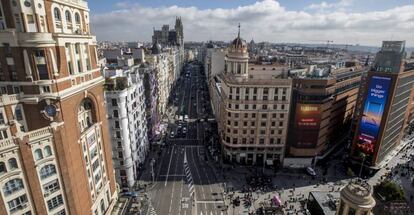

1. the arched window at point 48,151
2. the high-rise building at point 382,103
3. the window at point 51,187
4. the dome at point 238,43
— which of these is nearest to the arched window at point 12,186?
the window at point 51,187

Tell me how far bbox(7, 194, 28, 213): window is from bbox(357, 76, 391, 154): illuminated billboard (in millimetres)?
99339

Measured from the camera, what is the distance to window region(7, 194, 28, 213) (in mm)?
33469

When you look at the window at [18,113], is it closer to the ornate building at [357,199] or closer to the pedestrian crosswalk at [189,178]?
the ornate building at [357,199]

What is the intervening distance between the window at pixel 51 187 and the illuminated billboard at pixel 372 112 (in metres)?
95.2

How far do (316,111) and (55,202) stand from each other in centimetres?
8183

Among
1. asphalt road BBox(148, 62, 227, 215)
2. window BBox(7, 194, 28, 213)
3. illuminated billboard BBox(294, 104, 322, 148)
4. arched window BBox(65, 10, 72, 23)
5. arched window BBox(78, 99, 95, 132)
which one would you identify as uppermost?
arched window BBox(65, 10, 72, 23)

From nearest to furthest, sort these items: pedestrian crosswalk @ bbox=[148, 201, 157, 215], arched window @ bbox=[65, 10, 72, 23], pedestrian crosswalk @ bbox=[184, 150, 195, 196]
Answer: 1. arched window @ bbox=[65, 10, 72, 23]
2. pedestrian crosswalk @ bbox=[148, 201, 157, 215]
3. pedestrian crosswalk @ bbox=[184, 150, 195, 196]

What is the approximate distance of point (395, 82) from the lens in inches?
3103

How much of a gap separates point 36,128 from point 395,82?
98.2m

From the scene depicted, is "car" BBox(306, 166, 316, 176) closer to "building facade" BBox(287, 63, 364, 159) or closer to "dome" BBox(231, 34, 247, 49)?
"building facade" BBox(287, 63, 364, 159)

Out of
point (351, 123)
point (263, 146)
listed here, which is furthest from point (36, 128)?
point (351, 123)

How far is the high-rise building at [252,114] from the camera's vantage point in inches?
3474

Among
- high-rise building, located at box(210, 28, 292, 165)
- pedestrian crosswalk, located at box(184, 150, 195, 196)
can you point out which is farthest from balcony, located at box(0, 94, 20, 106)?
high-rise building, located at box(210, 28, 292, 165)

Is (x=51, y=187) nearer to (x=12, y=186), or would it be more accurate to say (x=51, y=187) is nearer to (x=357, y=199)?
(x=12, y=186)
